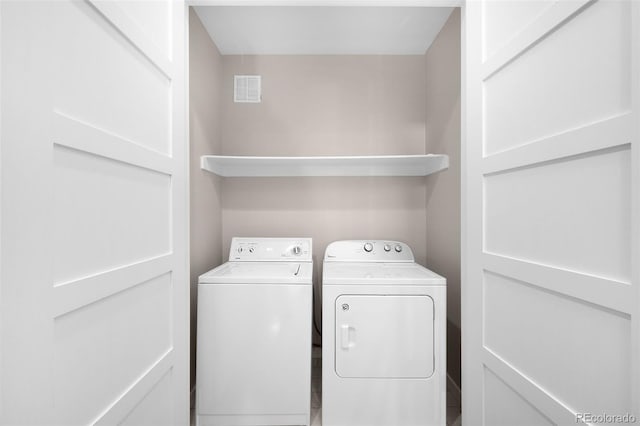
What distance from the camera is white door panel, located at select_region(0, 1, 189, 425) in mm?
600

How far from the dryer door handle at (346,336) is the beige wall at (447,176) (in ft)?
2.39

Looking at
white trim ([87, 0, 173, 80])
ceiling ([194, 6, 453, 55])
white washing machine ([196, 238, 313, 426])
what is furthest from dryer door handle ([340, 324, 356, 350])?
ceiling ([194, 6, 453, 55])

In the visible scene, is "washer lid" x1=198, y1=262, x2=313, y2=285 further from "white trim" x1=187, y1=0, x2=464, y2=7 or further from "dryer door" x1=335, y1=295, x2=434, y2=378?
"white trim" x1=187, y1=0, x2=464, y2=7

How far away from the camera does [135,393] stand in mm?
1011

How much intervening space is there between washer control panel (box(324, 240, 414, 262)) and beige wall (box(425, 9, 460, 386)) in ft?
0.82

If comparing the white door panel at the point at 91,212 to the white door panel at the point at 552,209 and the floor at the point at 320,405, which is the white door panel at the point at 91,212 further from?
the white door panel at the point at 552,209

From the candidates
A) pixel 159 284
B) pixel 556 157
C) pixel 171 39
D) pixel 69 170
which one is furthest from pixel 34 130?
pixel 556 157

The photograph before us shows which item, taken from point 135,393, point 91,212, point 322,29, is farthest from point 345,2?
point 135,393

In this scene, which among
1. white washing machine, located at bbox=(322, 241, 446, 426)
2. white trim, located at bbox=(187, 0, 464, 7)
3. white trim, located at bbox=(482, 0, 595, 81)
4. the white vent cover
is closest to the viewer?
white trim, located at bbox=(482, 0, 595, 81)

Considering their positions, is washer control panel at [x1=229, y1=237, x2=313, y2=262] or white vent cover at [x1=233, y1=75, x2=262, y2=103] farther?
white vent cover at [x1=233, y1=75, x2=262, y2=103]

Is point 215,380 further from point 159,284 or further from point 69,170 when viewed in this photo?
point 69,170

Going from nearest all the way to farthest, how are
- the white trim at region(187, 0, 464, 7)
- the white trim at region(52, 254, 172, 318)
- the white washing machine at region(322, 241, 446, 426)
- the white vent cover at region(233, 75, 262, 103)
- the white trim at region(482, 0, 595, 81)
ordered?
the white trim at region(52, 254, 172, 318) → the white trim at region(482, 0, 595, 81) → the white trim at region(187, 0, 464, 7) → the white washing machine at region(322, 241, 446, 426) → the white vent cover at region(233, 75, 262, 103)

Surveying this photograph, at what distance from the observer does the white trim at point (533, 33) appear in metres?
0.81

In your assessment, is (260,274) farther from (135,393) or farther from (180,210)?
(135,393)
